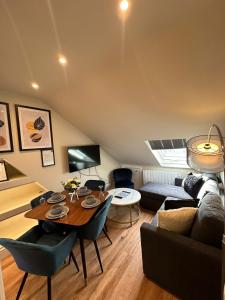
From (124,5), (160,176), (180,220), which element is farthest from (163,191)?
(124,5)

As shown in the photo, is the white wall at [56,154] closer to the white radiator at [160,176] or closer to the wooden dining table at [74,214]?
the wooden dining table at [74,214]

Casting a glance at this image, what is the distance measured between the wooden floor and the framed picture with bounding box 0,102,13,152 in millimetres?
1650

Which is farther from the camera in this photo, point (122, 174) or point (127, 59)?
point (122, 174)

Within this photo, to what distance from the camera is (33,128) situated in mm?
2738

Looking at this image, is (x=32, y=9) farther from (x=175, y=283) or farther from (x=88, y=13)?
(x=175, y=283)

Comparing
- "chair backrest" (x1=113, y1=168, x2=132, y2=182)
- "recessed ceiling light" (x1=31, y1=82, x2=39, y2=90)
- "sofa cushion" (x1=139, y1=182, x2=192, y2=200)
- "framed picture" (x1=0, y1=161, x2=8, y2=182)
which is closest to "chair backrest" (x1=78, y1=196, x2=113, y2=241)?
"framed picture" (x1=0, y1=161, x2=8, y2=182)

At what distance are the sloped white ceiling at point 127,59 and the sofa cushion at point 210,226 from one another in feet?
4.39

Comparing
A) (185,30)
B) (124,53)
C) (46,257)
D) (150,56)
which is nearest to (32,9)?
(124,53)

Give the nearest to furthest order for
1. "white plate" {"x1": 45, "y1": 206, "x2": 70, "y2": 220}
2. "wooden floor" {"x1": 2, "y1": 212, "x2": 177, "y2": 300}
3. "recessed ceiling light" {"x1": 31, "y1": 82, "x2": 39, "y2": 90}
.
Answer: "wooden floor" {"x1": 2, "y1": 212, "x2": 177, "y2": 300}, "white plate" {"x1": 45, "y1": 206, "x2": 70, "y2": 220}, "recessed ceiling light" {"x1": 31, "y1": 82, "x2": 39, "y2": 90}

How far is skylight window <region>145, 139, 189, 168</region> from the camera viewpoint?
3486mm

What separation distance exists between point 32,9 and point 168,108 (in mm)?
1898

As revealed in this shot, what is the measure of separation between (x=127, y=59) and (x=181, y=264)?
2174 millimetres

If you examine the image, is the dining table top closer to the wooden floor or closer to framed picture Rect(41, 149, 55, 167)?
the wooden floor

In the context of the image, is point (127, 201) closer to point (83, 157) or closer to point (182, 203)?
point (182, 203)
